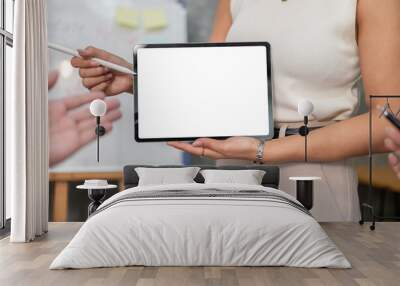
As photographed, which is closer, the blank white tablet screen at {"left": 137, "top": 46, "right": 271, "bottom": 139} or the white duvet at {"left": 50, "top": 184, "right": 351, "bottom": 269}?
A: the white duvet at {"left": 50, "top": 184, "right": 351, "bottom": 269}

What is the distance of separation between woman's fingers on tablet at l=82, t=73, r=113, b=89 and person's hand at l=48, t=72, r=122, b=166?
10 centimetres

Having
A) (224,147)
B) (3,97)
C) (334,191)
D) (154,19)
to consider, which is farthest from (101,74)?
(334,191)

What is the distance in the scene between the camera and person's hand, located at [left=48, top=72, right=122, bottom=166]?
23.0 feet

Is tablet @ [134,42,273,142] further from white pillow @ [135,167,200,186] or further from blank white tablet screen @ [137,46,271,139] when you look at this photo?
white pillow @ [135,167,200,186]

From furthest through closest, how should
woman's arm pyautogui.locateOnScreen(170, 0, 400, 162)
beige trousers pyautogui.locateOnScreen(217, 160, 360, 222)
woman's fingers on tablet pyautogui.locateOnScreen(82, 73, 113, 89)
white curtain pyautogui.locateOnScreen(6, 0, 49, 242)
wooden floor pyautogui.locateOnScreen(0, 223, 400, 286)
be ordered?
woman's fingers on tablet pyautogui.locateOnScreen(82, 73, 113, 89) → beige trousers pyautogui.locateOnScreen(217, 160, 360, 222) → woman's arm pyautogui.locateOnScreen(170, 0, 400, 162) → white curtain pyautogui.locateOnScreen(6, 0, 49, 242) → wooden floor pyautogui.locateOnScreen(0, 223, 400, 286)

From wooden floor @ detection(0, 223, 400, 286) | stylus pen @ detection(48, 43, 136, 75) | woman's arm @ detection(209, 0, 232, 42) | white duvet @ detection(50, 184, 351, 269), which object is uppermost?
woman's arm @ detection(209, 0, 232, 42)

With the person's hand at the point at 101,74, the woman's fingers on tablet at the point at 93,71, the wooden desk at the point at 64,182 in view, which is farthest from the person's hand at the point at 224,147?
the woman's fingers on tablet at the point at 93,71

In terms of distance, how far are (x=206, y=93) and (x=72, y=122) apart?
60.0 inches

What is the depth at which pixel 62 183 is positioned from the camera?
276 inches

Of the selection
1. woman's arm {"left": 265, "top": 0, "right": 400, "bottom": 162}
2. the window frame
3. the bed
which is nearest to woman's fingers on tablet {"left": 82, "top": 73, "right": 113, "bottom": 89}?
the window frame

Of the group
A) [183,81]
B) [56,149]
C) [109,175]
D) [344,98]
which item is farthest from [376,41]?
[56,149]

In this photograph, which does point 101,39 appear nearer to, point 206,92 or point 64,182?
point 206,92

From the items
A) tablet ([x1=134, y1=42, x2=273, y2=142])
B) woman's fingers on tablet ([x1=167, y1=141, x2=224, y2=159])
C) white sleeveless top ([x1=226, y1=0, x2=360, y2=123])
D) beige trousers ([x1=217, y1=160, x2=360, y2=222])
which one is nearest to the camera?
white sleeveless top ([x1=226, y1=0, x2=360, y2=123])

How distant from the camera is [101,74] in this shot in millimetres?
6992
